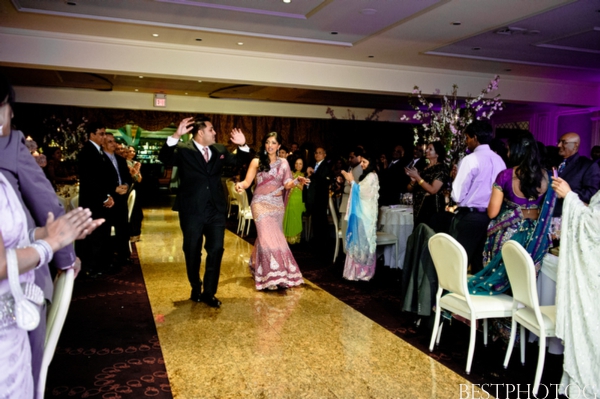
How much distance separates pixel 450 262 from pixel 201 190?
238cm

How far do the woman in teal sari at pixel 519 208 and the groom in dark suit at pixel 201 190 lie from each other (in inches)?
89.9

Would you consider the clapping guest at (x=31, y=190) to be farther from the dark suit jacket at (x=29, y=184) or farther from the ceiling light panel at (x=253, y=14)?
the ceiling light panel at (x=253, y=14)

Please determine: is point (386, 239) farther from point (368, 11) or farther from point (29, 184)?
point (29, 184)

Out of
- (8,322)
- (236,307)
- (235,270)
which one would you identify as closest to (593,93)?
(235,270)

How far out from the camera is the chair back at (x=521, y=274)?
10.9 feet

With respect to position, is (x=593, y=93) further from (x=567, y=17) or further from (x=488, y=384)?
(x=488, y=384)

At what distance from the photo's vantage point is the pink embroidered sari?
19.5 ft

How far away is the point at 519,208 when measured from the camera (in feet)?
13.3

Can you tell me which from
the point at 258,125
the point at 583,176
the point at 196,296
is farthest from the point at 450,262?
the point at 258,125

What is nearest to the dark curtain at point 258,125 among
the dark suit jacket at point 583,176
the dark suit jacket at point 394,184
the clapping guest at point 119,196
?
the dark suit jacket at point 394,184

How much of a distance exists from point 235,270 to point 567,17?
16.0 feet

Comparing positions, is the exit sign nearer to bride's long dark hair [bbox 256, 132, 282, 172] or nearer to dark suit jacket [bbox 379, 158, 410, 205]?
dark suit jacket [bbox 379, 158, 410, 205]

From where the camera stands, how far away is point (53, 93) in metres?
13.2

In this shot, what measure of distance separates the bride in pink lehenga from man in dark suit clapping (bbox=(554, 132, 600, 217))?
262 centimetres
